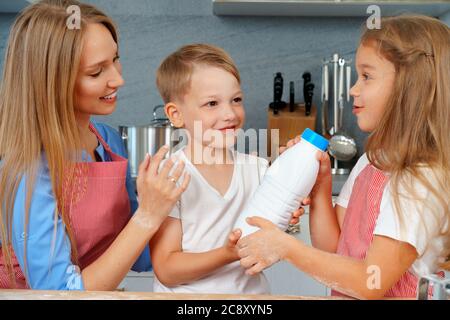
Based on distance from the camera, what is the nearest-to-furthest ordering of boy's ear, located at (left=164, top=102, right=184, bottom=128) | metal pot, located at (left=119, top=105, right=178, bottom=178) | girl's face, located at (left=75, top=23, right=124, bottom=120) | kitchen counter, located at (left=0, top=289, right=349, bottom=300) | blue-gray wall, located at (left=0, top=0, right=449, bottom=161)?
1. kitchen counter, located at (left=0, top=289, right=349, bottom=300)
2. girl's face, located at (left=75, top=23, right=124, bottom=120)
3. boy's ear, located at (left=164, top=102, right=184, bottom=128)
4. metal pot, located at (left=119, top=105, right=178, bottom=178)
5. blue-gray wall, located at (left=0, top=0, right=449, bottom=161)

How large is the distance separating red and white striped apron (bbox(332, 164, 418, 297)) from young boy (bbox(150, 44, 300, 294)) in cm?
6

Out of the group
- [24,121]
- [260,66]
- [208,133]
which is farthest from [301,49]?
[24,121]

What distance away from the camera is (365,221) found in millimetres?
548

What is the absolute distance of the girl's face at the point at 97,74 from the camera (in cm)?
53

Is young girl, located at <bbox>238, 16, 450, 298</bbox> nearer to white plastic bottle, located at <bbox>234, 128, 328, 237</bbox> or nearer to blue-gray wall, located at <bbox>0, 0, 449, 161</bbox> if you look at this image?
white plastic bottle, located at <bbox>234, 128, 328, 237</bbox>

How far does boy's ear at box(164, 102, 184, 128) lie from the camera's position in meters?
0.64

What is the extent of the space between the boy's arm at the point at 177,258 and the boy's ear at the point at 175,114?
11 centimetres

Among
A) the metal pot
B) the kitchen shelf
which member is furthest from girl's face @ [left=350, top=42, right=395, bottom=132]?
the kitchen shelf

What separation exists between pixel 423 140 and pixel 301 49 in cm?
108

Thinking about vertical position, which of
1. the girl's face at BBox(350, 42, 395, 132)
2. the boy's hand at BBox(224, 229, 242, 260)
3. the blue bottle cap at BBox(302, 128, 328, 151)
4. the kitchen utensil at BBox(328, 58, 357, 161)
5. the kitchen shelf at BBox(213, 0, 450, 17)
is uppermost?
the kitchen shelf at BBox(213, 0, 450, 17)

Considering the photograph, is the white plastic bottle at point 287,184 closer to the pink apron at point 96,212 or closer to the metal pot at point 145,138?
the pink apron at point 96,212

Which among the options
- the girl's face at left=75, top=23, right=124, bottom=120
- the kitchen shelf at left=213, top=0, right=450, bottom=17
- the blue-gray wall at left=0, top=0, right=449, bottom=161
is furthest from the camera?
the blue-gray wall at left=0, top=0, right=449, bottom=161

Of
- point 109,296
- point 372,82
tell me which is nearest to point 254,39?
point 372,82
